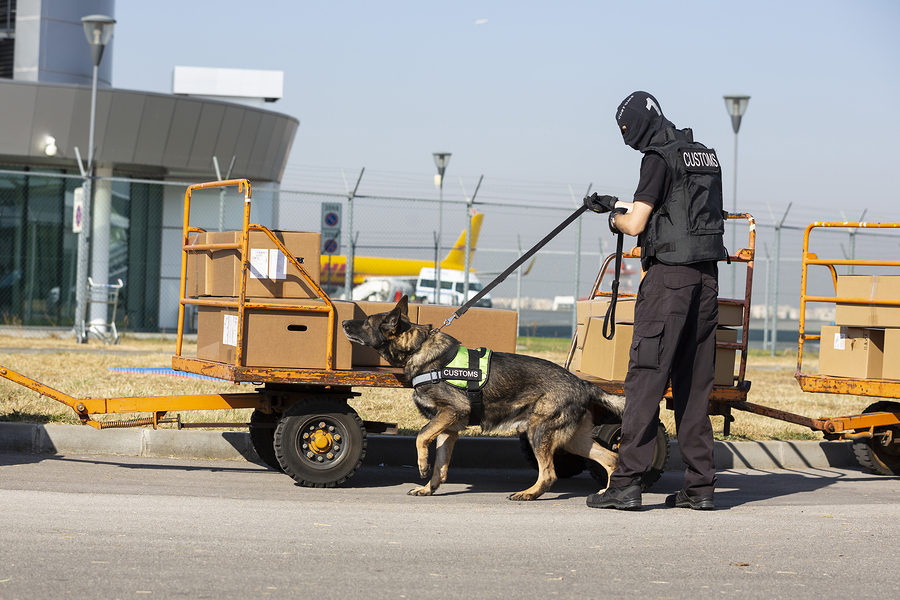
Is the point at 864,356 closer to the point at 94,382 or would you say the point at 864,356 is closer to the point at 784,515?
the point at 784,515

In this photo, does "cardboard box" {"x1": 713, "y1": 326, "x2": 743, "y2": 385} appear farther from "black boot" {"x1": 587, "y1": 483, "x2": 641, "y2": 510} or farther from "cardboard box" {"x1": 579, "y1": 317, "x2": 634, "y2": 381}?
"black boot" {"x1": 587, "y1": 483, "x2": 641, "y2": 510}

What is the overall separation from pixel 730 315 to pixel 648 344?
1356 mm

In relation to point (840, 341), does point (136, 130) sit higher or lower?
higher

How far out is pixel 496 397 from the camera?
5.64 metres

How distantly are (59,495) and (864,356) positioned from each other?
5.60 meters

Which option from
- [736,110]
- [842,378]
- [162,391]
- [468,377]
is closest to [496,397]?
[468,377]

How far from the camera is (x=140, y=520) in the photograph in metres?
4.46

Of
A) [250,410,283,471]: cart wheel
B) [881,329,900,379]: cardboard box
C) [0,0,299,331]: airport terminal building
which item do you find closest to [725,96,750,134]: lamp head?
[0,0,299,331]: airport terminal building

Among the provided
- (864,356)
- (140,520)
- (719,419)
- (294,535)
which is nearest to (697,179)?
(864,356)

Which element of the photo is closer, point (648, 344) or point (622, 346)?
point (648, 344)

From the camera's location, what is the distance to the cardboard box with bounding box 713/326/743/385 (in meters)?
6.30

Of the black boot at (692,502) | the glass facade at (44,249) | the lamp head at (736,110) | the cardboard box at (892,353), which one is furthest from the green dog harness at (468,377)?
the glass facade at (44,249)

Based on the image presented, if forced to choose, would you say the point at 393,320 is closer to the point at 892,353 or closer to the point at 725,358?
the point at 725,358

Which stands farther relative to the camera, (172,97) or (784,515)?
(172,97)
